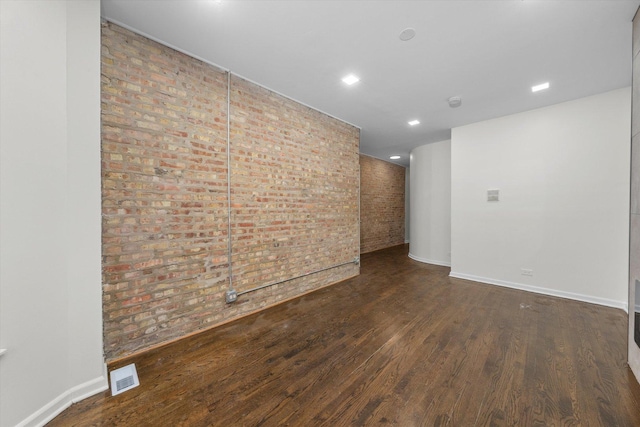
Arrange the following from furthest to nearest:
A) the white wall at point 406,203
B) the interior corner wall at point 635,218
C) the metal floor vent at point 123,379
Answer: the white wall at point 406,203 → the interior corner wall at point 635,218 → the metal floor vent at point 123,379

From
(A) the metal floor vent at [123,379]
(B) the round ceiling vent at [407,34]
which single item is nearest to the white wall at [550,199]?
(B) the round ceiling vent at [407,34]

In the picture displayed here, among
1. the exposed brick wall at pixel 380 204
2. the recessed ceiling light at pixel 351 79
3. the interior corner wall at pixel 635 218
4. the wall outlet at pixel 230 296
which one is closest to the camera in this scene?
the interior corner wall at pixel 635 218

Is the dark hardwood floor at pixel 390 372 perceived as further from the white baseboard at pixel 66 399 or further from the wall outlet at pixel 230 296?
the wall outlet at pixel 230 296

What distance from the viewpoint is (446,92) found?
3.34 metres

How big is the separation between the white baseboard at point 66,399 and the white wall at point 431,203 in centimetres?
630

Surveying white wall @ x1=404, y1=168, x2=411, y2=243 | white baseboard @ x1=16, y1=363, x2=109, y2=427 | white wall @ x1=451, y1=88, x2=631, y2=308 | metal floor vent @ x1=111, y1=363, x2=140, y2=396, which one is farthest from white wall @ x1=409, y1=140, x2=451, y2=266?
white baseboard @ x1=16, y1=363, x2=109, y2=427

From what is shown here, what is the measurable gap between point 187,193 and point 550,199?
538 centimetres

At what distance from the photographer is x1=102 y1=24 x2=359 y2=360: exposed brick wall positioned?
2.14 meters

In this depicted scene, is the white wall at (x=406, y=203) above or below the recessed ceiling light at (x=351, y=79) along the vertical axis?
below

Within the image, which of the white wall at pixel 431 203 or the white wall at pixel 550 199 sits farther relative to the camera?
the white wall at pixel 431 203

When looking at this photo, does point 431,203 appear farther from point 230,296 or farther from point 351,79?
point 230,296

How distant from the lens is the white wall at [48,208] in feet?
4.44

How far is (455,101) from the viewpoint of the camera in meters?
3.58

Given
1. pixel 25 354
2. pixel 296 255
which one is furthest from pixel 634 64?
pixel 25 354
